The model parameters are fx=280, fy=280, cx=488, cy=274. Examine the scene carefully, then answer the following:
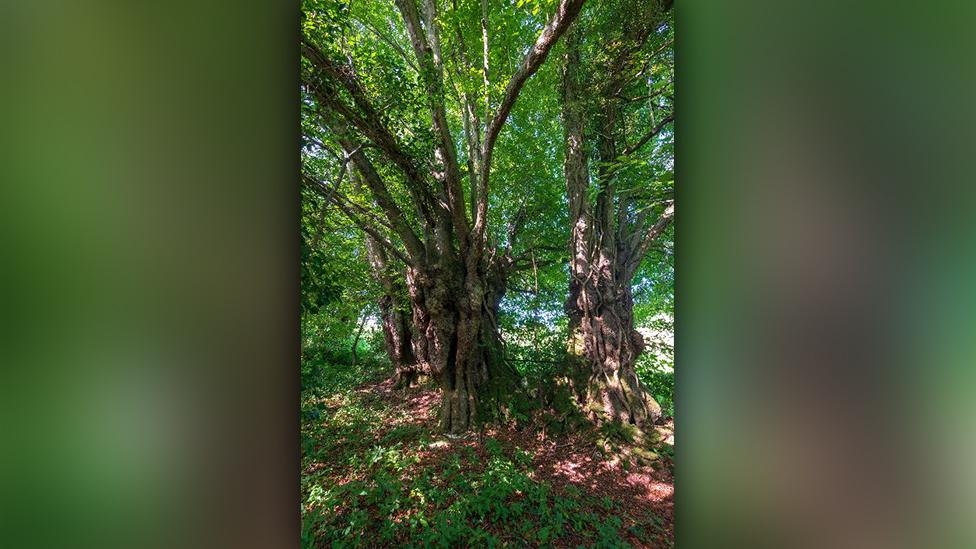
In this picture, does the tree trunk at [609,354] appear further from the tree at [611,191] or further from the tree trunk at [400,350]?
the tree trunk at [400,350]

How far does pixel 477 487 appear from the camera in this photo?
214 centimetres

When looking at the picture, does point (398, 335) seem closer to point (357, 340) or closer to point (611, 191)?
point (357, 340)

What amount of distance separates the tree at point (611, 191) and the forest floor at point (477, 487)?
19.7 inches

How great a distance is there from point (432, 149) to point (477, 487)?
288 centimetres

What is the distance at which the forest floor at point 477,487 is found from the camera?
1.84 meters

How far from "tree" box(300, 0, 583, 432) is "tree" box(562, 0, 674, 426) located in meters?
0.69

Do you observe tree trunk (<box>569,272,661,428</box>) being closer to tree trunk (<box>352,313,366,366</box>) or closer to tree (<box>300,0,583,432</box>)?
tree (<box>300,0,583,432</box>)

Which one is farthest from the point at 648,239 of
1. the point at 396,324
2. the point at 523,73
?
the point at 396,324

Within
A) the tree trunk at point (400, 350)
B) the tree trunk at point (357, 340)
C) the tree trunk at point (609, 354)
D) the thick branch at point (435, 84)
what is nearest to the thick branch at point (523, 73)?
the thick branch at point (435, 84)

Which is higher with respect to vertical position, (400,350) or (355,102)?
(355,102)
